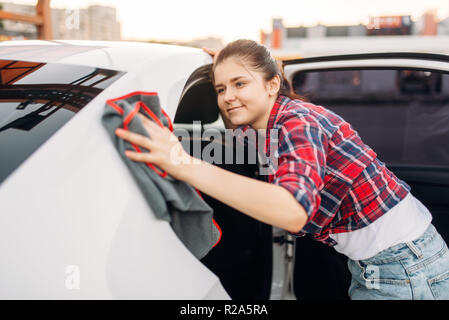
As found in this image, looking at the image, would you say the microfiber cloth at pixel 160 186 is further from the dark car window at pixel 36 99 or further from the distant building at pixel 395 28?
the distant building at pixel 395 28

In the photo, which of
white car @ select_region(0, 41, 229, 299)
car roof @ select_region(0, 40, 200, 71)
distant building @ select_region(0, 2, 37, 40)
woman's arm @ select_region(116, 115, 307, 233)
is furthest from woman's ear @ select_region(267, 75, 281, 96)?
distant building @ select_region(0, 2, 37, 40)

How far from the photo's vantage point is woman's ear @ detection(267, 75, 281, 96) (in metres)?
1.54

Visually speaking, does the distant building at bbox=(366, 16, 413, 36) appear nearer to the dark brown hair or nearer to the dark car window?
the dark brown hair

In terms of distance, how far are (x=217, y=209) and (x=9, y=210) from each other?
145 cm

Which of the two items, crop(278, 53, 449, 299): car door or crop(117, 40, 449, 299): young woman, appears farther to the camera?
crop(278, 53, 449, 299): car door

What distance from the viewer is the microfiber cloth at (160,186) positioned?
0.99m

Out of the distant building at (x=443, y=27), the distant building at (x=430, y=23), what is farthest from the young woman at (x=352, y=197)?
the distant building at (x=443, y=27)

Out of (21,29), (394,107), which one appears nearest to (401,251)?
(21,29)

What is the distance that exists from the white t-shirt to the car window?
2.65ft

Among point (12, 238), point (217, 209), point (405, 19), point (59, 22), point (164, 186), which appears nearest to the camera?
point (12, 238)

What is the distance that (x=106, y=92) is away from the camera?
1.10 meters

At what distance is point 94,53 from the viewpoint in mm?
1343
